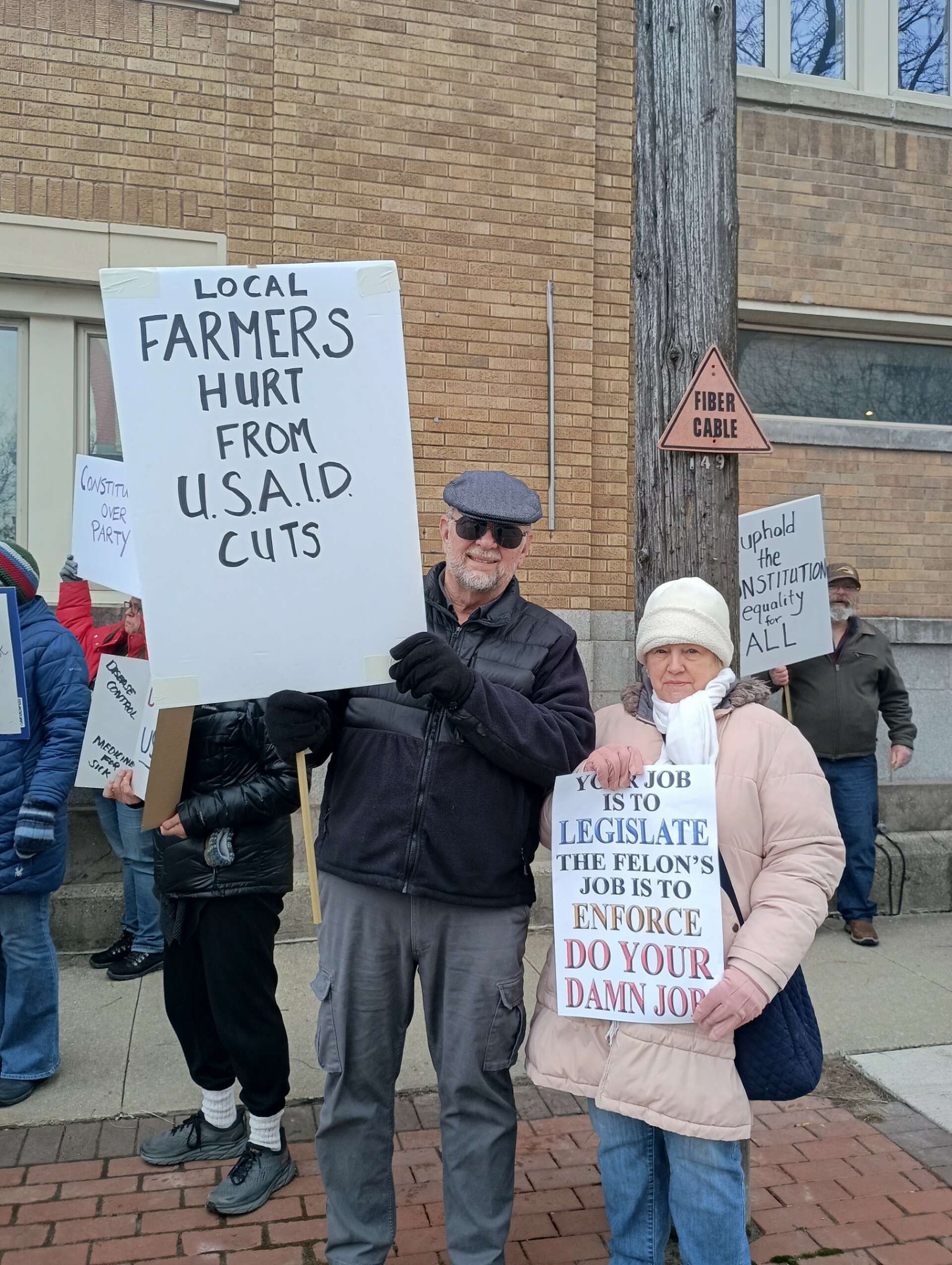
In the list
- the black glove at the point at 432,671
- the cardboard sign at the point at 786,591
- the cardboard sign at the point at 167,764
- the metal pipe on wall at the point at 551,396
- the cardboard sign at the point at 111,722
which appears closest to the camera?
the black glove at the point at 432,671

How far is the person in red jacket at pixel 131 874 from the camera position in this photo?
5.20m

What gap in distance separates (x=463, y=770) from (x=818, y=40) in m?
7.81

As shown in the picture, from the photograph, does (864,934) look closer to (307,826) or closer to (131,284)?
(307,826)

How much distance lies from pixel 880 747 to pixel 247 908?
18.7 ft

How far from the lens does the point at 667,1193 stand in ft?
8.62

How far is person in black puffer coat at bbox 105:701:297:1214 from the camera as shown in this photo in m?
3.22

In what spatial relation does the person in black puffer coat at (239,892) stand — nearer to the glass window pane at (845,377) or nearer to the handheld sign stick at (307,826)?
the handheld sign stick at (307,826)

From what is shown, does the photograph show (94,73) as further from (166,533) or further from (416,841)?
(416,841)

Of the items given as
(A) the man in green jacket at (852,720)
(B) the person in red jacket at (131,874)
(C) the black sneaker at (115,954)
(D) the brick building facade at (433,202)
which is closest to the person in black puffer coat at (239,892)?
(B) the person in red jacket at (131,874)

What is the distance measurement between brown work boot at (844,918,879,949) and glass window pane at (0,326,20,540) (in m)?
5.26

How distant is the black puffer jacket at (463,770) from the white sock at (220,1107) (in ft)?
3.99

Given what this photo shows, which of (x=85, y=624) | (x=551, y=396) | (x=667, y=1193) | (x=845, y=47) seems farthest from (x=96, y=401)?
(x=845, y=47)

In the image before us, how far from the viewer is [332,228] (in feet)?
22.1

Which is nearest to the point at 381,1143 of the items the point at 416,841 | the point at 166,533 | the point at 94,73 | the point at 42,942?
the point at 416,841
